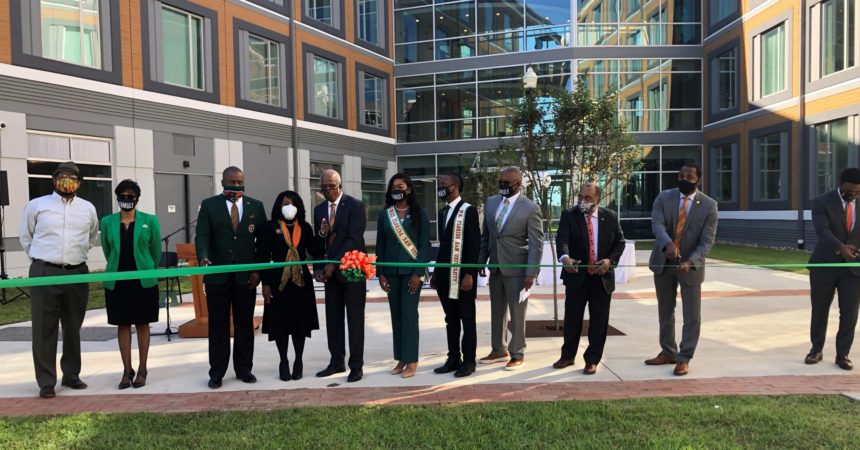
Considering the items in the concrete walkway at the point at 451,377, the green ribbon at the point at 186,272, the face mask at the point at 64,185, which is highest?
the face mask at the point at 64,185

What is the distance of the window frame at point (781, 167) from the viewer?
20.7m

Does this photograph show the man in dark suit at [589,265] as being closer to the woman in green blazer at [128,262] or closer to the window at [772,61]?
the woman in green blazer at [128,262]

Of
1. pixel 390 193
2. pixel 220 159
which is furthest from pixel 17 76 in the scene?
pixel 390 193

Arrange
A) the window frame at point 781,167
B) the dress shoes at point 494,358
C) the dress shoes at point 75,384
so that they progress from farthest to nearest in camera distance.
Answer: the window frame at point 781,167, the dress shoes at point 494,358, the dress shoes at point 75,384

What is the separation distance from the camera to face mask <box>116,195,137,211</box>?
5.45 metres

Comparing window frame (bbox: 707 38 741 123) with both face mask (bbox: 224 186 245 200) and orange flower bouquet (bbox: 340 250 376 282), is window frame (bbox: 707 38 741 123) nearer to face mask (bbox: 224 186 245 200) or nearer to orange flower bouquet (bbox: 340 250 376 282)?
orange flower bouquet (bbox: 340 250 376 282)

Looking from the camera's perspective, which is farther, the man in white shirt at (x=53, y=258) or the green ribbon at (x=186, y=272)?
the man in white shirt at (x=53, y=258)

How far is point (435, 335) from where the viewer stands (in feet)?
25.8

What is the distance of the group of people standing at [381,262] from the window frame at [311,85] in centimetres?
1970

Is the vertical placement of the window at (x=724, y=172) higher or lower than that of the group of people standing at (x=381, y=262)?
higher

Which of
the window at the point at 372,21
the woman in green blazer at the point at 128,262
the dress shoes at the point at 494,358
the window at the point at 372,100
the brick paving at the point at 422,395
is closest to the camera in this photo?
the brick paving at the point at 422,395

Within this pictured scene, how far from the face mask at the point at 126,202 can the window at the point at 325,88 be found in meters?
20.2

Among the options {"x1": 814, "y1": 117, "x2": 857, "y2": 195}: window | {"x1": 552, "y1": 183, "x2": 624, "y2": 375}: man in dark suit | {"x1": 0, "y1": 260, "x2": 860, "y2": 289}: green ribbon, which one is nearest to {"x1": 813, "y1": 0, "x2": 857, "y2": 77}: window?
{"x1": 814, "y1": 117, "x2": 857, "y2": 195}: window

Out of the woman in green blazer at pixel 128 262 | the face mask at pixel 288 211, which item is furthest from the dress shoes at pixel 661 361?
the woman in green blazer at pixel 128 262
